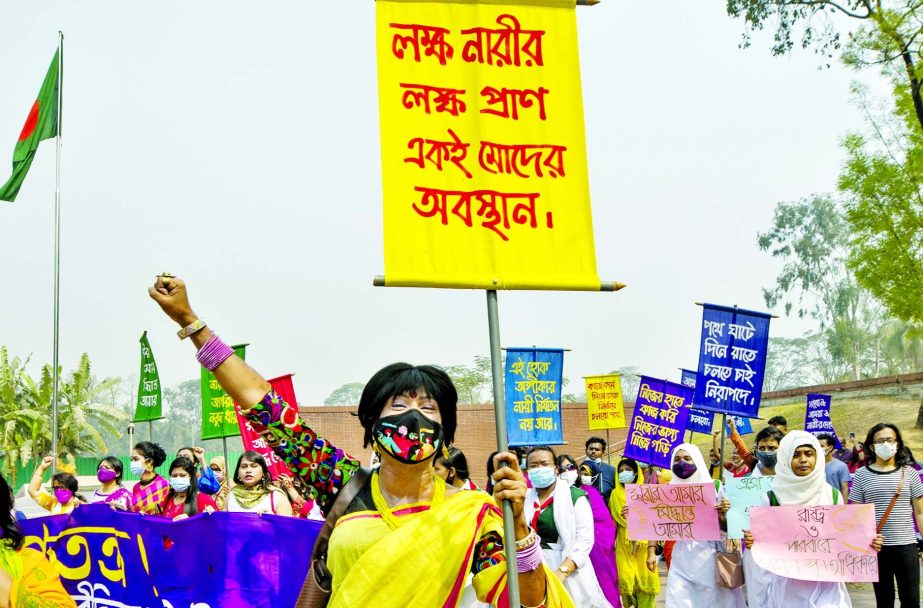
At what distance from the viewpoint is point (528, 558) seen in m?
3.22

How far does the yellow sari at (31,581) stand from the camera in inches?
139

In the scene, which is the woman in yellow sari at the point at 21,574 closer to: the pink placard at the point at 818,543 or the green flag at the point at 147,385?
the pink placard at the point at 818,543

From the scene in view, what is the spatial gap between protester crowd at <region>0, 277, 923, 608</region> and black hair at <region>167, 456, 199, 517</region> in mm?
17

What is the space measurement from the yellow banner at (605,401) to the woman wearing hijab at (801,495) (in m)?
11.1

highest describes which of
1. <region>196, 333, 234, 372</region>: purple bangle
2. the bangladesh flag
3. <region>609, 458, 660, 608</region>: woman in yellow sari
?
the bangladesh flag

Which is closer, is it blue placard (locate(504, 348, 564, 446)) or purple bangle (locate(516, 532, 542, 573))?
purple bangle (locate(516, 532, 542, 573))

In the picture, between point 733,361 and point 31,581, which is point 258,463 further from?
point 31,581

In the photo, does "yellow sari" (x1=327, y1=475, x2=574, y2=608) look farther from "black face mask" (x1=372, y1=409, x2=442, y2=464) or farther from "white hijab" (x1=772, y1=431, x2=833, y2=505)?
"white hijab" (x1=772, y1=431, x2=833, y2=505)

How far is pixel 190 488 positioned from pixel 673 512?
164 inches

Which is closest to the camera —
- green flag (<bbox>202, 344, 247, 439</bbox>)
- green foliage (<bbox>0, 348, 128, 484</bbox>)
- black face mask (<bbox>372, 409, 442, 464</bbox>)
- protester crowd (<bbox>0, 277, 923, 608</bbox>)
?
protester crowd (<bbox>0, 277, 923, 608</bbox>)

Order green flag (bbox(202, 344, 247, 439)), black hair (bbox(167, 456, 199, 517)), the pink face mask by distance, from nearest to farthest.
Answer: black hair (bbox(167, 456, 199, 517)), the pink face mask, green flag (bbox(202, 344, 247, 439))

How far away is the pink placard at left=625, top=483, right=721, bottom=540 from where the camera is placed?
8.66 m

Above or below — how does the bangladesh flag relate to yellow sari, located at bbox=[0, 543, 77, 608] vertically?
above

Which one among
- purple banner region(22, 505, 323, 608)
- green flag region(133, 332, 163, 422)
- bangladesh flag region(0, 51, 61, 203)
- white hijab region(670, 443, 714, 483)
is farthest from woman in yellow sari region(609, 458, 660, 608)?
bangladesh flag region(0, 51, 61, 203)
